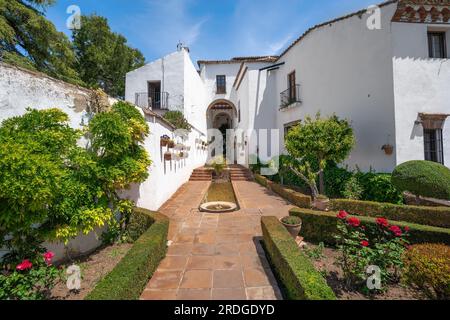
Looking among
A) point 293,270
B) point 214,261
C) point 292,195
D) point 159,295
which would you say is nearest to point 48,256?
point 159,295

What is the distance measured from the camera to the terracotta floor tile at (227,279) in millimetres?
3102

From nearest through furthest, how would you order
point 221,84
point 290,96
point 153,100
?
1. point 290,96
2. point 153,100
3. point 221,84

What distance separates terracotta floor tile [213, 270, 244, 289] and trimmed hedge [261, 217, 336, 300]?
63cm

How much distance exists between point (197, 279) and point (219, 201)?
512cm

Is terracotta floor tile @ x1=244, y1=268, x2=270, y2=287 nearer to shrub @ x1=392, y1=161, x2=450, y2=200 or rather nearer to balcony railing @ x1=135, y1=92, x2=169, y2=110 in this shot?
shrub @ x1=392, y1=161, x2=450, y2=200

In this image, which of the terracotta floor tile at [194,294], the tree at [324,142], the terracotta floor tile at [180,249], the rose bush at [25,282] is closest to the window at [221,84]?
the tree at [324,142]

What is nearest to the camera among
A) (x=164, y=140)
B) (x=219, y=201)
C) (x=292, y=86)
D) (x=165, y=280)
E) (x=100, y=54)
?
(x=165, y=280)

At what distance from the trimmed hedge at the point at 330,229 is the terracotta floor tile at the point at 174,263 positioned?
2707 mm

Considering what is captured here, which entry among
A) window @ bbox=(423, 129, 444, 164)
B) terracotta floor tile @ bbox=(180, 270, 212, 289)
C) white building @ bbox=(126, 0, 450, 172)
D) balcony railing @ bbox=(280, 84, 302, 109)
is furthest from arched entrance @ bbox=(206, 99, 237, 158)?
terracotta floor tile @ bbox=(180, 270, 212, 289)

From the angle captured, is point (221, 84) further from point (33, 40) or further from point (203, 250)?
point (203, 250)

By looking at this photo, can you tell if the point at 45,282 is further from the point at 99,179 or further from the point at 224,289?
the point at 224,289

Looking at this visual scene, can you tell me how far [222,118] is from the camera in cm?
2667

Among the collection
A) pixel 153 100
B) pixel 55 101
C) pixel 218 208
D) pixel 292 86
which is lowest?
pixel 218 208

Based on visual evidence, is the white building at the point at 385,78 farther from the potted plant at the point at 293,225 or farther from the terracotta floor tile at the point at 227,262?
the terracotta floor tile at the point at 227,262
